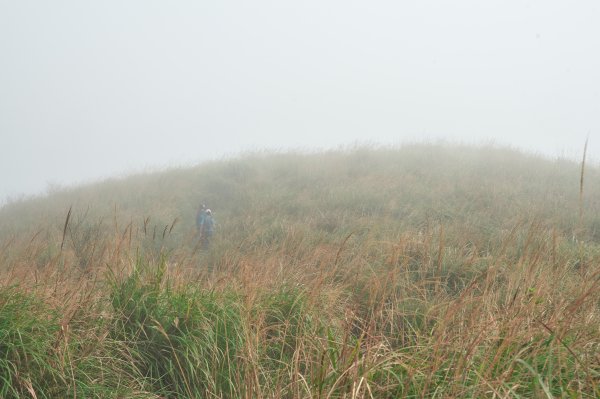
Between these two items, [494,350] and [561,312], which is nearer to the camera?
[494,350]

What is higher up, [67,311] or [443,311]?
[67,311]

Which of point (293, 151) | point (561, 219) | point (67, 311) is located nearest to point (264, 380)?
point (67, 311)

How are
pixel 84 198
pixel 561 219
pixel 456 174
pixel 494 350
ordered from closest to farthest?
pixel 494 350 → pixel 561 219 → pixel 456 174 → pixel 84 198

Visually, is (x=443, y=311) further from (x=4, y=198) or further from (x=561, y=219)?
(x=4, y=198)

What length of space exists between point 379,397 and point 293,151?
16.2 m

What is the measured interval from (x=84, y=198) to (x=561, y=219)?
13.8 meters

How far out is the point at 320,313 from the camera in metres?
2.69

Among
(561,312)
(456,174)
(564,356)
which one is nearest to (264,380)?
(564,356)

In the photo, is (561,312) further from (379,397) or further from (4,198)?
(4,198)

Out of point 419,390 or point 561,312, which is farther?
point 561,312

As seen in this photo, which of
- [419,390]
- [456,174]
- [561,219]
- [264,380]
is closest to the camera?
[419,390]

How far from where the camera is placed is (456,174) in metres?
11.5

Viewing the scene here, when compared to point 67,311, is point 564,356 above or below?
below

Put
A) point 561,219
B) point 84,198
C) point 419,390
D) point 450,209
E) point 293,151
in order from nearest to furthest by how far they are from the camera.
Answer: point 419,390 → point 561,219 → point 450,209 → point 84,198 → point 293,151
